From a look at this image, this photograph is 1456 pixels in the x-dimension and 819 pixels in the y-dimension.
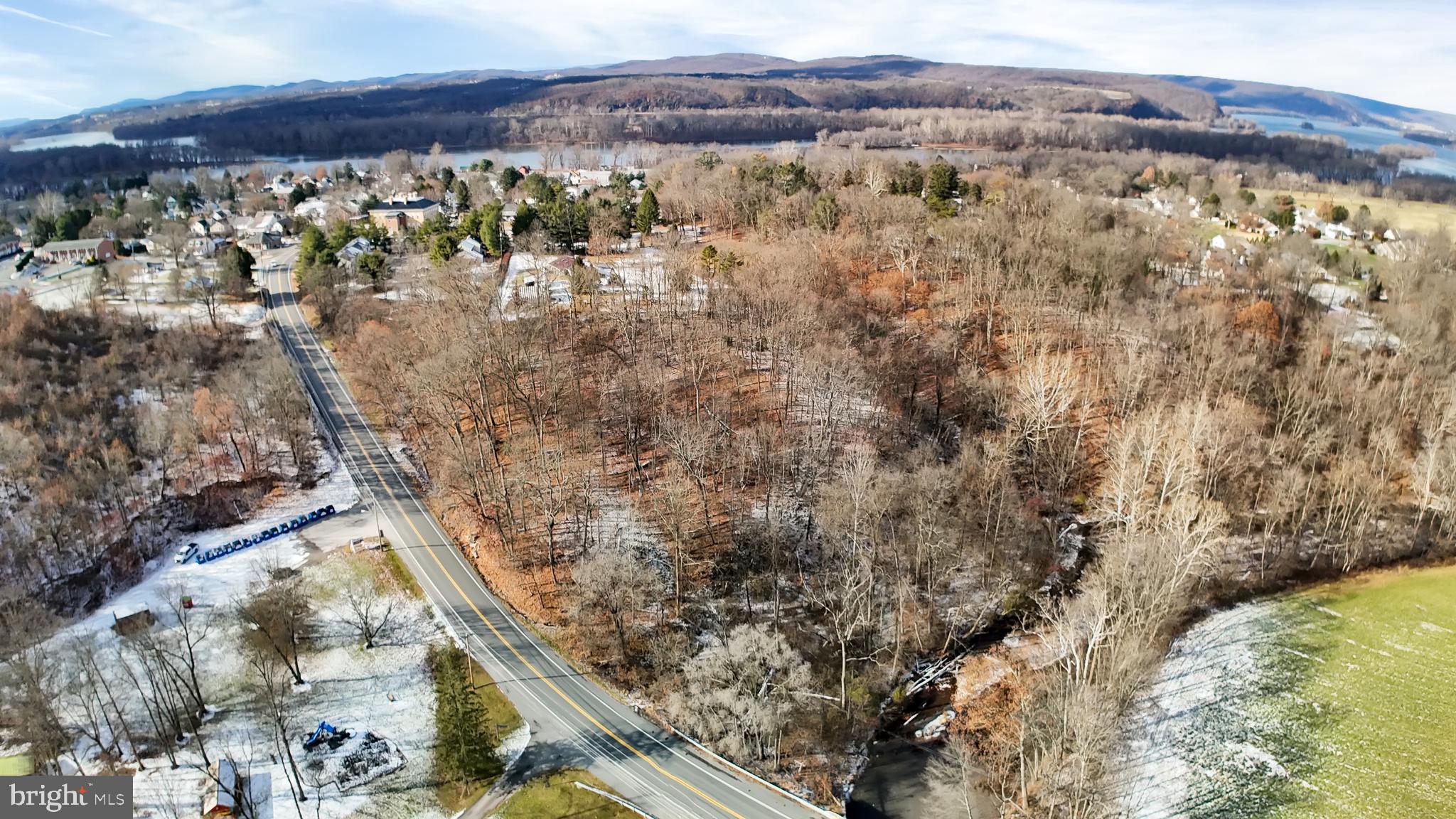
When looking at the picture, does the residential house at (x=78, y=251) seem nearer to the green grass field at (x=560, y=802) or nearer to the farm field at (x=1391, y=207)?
the green grass field at (x=560, y=802)

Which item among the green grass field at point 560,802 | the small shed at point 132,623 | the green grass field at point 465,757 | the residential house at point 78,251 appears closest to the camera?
the green grass field at point 560,802

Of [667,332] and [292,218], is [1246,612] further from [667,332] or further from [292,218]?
[292,218]

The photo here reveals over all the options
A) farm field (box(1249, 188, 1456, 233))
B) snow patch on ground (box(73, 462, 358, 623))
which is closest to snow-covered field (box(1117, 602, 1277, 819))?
snow patch on ground (box(73, 462, 358, 623))

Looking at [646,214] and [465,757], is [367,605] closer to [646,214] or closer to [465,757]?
[465,757]

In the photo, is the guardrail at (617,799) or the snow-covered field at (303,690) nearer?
the guardrail at (617,799)

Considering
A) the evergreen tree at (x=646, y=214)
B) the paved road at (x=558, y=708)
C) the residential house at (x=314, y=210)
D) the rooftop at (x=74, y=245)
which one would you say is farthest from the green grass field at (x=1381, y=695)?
the rooftop at (x=74, y=245)

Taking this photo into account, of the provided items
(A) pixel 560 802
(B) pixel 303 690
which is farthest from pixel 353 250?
(A) pixel 560 802
